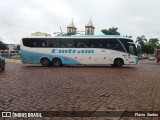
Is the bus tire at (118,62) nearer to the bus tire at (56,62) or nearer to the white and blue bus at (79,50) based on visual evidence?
the white and blue bus at (79,50)

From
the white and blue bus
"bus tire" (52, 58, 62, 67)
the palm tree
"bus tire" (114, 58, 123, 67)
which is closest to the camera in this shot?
the white and blue bus

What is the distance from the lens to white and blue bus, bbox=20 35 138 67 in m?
23.2

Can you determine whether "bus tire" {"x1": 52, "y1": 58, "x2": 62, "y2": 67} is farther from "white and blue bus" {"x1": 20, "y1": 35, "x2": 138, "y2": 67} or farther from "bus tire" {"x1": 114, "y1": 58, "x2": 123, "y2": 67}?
"bus tire" {"x1": 114, "y1": 58, "x2": 123, "y2": 67}

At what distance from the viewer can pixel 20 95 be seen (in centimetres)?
749

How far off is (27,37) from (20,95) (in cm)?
1642

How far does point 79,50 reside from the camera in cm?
2362

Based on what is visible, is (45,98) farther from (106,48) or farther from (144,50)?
(144,50)

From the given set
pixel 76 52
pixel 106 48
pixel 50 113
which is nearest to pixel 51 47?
pixel 76 52

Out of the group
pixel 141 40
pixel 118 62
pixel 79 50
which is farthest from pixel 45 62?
pixel 141 40

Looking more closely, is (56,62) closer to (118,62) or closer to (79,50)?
(79,50)

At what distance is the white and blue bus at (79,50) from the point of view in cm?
2316

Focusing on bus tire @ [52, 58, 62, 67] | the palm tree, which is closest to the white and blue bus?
bus tire @ [52, 58, 62, 67]

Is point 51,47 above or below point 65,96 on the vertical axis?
above

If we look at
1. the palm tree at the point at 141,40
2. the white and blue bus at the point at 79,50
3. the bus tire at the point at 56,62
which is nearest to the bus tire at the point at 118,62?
the white and blue bus at the point at 79,50
